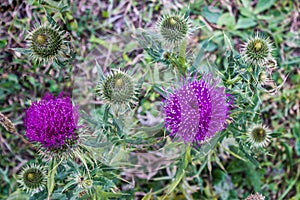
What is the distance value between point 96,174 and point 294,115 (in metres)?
2.75

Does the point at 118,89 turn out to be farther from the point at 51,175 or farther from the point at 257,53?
the point at 257,53

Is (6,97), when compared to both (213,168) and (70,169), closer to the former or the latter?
(70,169)

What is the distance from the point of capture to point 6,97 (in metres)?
5.17

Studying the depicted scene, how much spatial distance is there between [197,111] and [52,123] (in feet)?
3.64

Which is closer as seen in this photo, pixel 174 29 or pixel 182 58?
pixel 182 58

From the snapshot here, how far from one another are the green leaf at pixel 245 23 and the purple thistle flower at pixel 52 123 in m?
2.63

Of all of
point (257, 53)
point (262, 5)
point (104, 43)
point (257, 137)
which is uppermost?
point (262, 5)

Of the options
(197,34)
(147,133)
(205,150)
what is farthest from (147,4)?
(205,150)

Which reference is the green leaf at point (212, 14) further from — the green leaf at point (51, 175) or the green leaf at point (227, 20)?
the green leaf at point (51, 175)

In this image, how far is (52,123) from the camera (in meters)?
3.34

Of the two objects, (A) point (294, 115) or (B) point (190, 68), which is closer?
(B) point (190, 68)

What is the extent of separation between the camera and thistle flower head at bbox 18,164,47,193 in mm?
3584

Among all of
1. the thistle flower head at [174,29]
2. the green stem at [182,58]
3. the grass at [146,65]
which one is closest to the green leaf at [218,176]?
the grass at [146,65]

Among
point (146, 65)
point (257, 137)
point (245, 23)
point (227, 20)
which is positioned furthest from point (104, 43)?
point (257, 137)
